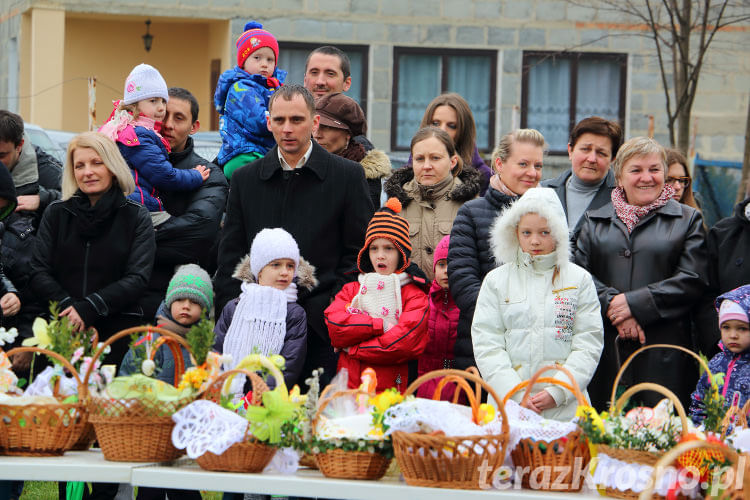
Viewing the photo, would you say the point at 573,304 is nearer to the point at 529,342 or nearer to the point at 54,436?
the point at 529,342

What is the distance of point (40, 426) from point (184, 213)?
2452 millimetres

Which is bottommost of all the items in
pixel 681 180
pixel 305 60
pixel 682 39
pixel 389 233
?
pixel 389 233

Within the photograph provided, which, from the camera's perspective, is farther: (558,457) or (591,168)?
(591,168)

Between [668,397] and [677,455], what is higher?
[668,397]

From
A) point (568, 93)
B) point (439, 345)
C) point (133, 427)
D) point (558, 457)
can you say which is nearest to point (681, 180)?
point (439, 345)

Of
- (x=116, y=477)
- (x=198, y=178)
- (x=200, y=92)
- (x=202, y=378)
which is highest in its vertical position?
(x=200, y=92)

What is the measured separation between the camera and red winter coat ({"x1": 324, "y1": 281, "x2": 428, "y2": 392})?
A: 551 centimetres

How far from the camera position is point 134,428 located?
4.11 m

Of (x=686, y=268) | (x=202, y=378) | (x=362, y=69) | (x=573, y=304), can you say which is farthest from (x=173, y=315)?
(x=362, y=69)

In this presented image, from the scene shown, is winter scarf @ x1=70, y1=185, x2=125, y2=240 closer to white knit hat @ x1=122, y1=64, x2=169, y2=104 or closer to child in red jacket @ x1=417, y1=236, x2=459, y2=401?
white knit hat @ x1=122, y1=64, x2=169, y2=104

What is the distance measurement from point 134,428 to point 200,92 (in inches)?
558

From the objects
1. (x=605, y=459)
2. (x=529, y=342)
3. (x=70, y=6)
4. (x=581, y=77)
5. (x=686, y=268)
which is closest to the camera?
(x=605, y=459)

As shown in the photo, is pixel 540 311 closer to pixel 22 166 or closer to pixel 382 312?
pixel 382 312

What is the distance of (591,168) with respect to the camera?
613 cm
